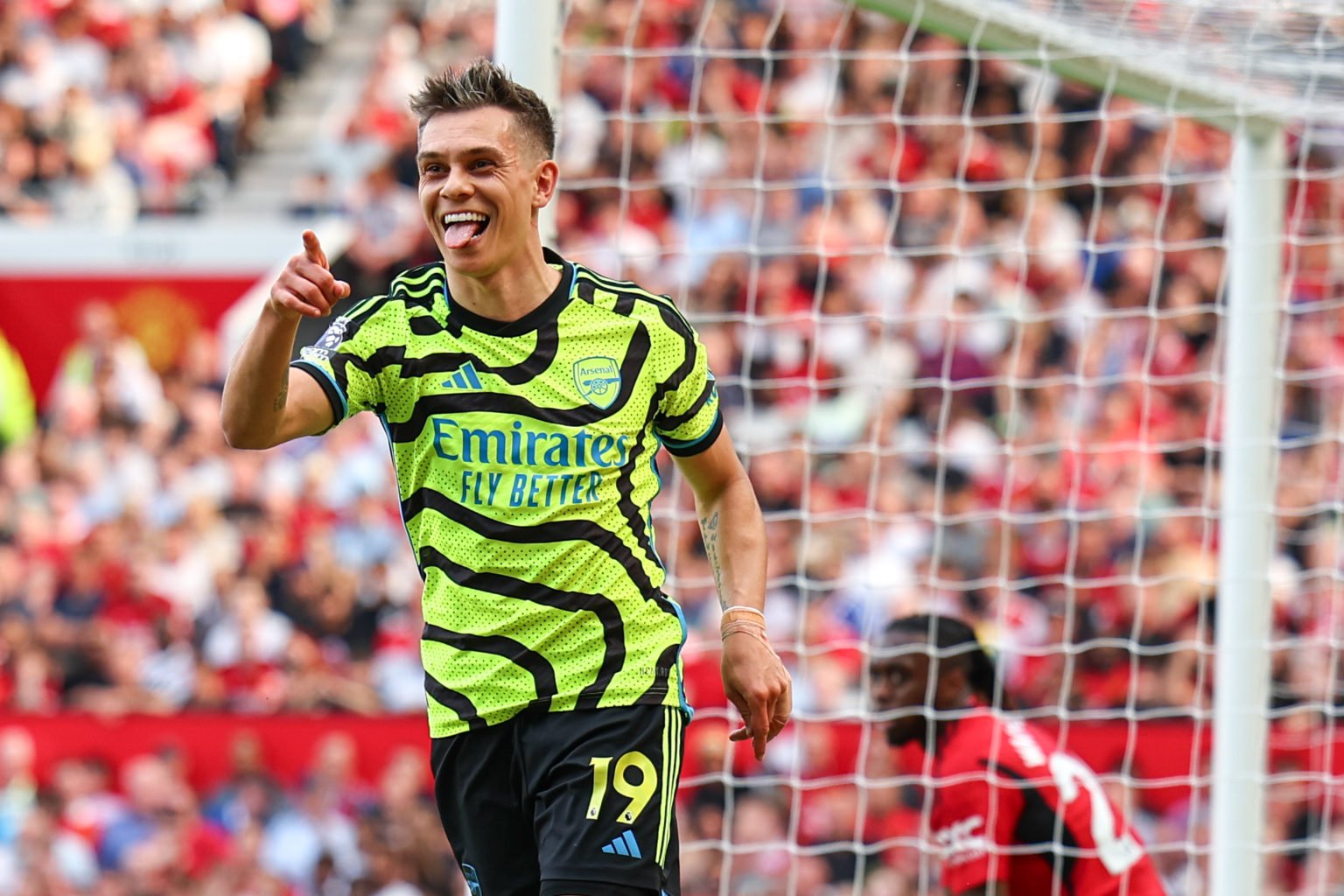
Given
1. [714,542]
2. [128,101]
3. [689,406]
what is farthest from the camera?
[128,101]

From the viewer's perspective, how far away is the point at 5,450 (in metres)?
12.4

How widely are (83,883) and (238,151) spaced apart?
6289 millimetres

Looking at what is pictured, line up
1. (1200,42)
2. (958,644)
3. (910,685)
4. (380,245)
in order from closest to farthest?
(910,685) < (958,644) < (1200,42) < (380,245)

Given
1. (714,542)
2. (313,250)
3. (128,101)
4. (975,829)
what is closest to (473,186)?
(313,250)

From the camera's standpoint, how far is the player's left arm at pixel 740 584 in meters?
3.40

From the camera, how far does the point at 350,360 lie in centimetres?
339

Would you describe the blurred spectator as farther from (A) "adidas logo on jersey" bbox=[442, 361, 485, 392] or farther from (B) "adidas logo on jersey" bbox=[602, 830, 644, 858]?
(B) "adidas logo on jersey" bbox=[602, 830, 644, 858]

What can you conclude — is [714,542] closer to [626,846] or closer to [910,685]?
[626,846]

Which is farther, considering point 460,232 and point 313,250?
point 460,232

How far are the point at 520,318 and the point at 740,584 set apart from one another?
25.8 inches

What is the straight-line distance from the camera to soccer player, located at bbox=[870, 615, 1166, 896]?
485cm

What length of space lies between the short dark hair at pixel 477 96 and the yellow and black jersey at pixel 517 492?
0.32 m

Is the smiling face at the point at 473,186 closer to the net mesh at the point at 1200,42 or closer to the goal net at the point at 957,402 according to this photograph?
the net mesh at the point at 1200,42

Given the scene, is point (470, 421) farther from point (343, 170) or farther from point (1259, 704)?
point (343, 170)
